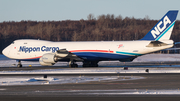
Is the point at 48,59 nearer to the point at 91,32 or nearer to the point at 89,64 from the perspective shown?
the point at 89,64

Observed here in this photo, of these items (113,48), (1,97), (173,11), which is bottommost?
(1,97)

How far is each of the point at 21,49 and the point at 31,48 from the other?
5.49ft

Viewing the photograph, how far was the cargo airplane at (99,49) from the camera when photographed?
105ft

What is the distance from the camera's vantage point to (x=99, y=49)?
110ft

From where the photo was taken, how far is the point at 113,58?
33250mm

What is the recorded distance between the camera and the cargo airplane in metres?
31.9

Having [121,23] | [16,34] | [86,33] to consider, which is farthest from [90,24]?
[16,34]

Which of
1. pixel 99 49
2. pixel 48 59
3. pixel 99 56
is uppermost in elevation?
pixel 99 49

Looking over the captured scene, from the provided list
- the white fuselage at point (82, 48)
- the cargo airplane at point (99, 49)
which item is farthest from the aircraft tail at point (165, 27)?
the white fuselage at point (82, 48)

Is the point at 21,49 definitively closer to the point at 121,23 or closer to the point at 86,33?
the point at 86,33

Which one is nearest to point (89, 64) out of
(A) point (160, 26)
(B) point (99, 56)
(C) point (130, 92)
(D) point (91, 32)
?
(B) point (99, 56)

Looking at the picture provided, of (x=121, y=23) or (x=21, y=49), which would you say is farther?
(x=121, y=23)

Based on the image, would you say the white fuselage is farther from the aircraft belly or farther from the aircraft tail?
the aircraft tail

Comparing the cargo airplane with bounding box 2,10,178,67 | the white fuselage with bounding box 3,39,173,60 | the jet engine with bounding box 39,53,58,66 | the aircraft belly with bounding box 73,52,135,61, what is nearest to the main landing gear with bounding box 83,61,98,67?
the cargo airplane with bounding box 2,10,178,67
